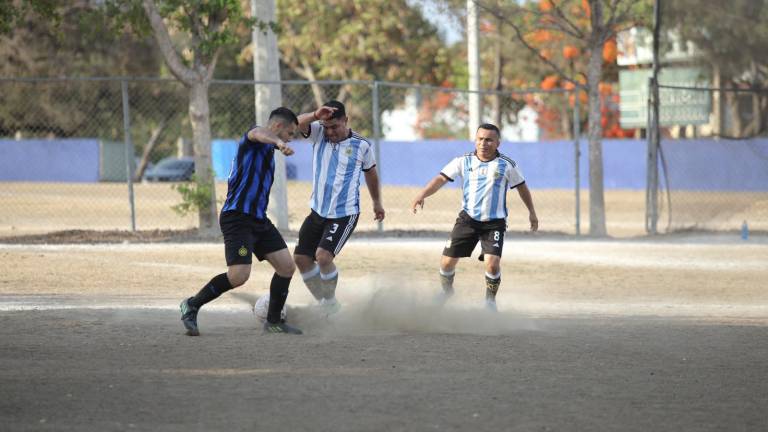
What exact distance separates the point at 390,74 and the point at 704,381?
4102cm

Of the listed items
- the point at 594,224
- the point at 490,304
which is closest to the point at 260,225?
the point at 490,304

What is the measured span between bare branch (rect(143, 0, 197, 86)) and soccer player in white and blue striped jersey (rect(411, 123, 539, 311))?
26.6ft

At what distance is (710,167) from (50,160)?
2156 centimetres

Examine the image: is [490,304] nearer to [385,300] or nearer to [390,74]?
[385,300]

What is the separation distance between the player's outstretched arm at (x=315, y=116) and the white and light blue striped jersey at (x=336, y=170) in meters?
0.22

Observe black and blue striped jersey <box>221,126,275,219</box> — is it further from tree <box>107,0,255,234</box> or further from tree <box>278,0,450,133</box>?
tree <box>278,0,450,133</box>

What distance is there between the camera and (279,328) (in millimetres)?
8695

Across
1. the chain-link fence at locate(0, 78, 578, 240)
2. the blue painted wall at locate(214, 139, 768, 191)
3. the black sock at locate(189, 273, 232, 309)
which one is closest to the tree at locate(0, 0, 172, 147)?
the chain-link fence at locate(0, 78, 578, 240)

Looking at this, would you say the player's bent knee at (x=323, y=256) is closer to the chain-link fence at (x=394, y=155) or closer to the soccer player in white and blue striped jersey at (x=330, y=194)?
the soccer player in white and blue striped jersey at (x=330, y=194)

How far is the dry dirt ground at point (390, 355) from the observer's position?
19.2ft

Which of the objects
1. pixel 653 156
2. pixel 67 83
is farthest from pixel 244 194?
pixel 67 83

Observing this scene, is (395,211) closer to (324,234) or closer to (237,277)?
(324,234)

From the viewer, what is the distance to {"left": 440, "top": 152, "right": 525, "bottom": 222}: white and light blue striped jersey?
987 cm

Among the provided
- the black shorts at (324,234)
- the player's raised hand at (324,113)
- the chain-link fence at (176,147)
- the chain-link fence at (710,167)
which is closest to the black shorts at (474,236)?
the black shorts at (324,234)
